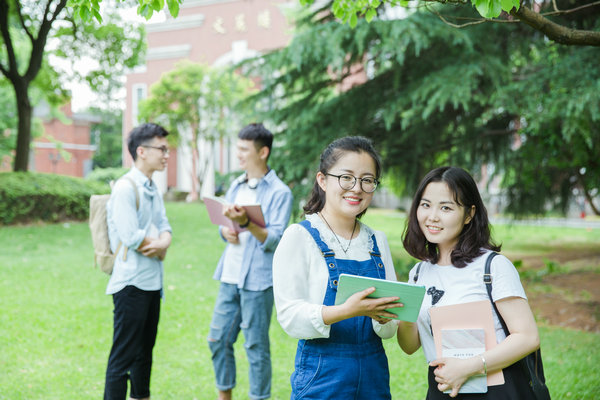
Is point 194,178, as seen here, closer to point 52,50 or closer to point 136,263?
point 52,50

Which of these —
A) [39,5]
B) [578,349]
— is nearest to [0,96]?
[39,5]

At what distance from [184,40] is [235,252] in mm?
26763

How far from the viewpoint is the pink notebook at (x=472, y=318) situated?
6.36 ft

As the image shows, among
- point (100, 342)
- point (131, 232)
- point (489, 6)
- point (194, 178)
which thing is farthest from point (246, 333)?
point (194, 178)

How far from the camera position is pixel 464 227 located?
2201 mm

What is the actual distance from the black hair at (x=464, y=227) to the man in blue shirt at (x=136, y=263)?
1766 millimetres

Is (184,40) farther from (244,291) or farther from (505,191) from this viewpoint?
(244,291)

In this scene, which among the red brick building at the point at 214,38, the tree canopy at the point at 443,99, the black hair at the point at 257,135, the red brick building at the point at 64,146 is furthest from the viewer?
the red brick building at the point at 64,146

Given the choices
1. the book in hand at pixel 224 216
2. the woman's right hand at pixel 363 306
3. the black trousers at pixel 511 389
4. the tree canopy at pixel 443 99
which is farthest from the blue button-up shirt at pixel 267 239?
the tree canopy at pixel 443 99

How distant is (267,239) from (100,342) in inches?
112

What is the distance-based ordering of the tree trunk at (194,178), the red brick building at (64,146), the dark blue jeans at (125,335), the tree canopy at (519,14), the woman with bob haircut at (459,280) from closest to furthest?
the woman with bob haircut at (459,280), the tree canopy at (519,14), the dark blue jeans at (125,335), the tree trunk at (194,178), the red brick building at (64,146)

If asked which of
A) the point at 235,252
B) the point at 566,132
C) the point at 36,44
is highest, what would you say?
the point at 36,44

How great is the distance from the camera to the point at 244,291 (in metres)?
3.54

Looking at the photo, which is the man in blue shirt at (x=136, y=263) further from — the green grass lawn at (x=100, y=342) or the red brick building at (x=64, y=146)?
the red brick building at (x=64, y=146)
